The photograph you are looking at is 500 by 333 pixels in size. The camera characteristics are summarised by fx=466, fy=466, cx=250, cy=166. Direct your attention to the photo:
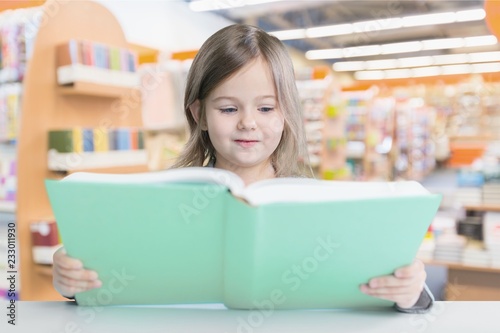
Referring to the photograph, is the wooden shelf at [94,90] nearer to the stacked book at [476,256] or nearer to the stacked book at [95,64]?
the stacked book at [95,64]

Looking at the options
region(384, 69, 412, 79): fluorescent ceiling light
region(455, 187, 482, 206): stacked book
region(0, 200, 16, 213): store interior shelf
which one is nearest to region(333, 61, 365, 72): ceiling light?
region(384, 69, 412, 79): fluorescent ceiling light

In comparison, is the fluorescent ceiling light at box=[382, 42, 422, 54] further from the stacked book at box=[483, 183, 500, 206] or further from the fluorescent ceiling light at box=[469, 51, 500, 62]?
the stacked book at box=[483, 183, 500, 206]

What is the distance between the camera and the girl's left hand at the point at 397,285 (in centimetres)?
74

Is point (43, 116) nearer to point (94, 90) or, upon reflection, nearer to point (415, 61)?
point (94, 90)

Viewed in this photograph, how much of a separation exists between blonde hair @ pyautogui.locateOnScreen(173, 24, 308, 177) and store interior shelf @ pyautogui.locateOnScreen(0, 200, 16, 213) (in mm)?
1571

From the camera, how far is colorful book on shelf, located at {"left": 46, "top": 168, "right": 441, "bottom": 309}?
0.66 meters

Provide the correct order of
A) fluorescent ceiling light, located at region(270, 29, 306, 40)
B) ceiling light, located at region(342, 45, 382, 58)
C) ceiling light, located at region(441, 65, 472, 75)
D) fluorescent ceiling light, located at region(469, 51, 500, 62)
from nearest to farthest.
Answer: fluorescent ceiling light, located at region(270, 29, 306, 40) < ceiling light, located at region(342, 45, 382, 58) < fluorescent ceiling light, located at region(469, 51, 500, 62) < ceiling light, located at region(441, 65, 472, 75)

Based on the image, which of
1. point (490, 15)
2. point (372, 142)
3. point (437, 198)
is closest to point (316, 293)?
point (437, 198)

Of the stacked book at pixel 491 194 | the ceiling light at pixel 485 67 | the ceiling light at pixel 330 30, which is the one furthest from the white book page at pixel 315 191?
the ceiling light at pixel 485 67

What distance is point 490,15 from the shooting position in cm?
210

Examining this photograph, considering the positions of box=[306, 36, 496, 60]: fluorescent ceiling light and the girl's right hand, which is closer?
the girl's right hand

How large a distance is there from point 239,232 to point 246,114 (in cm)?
47

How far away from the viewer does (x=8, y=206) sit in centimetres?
254

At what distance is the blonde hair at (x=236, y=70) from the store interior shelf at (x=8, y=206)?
157cm
